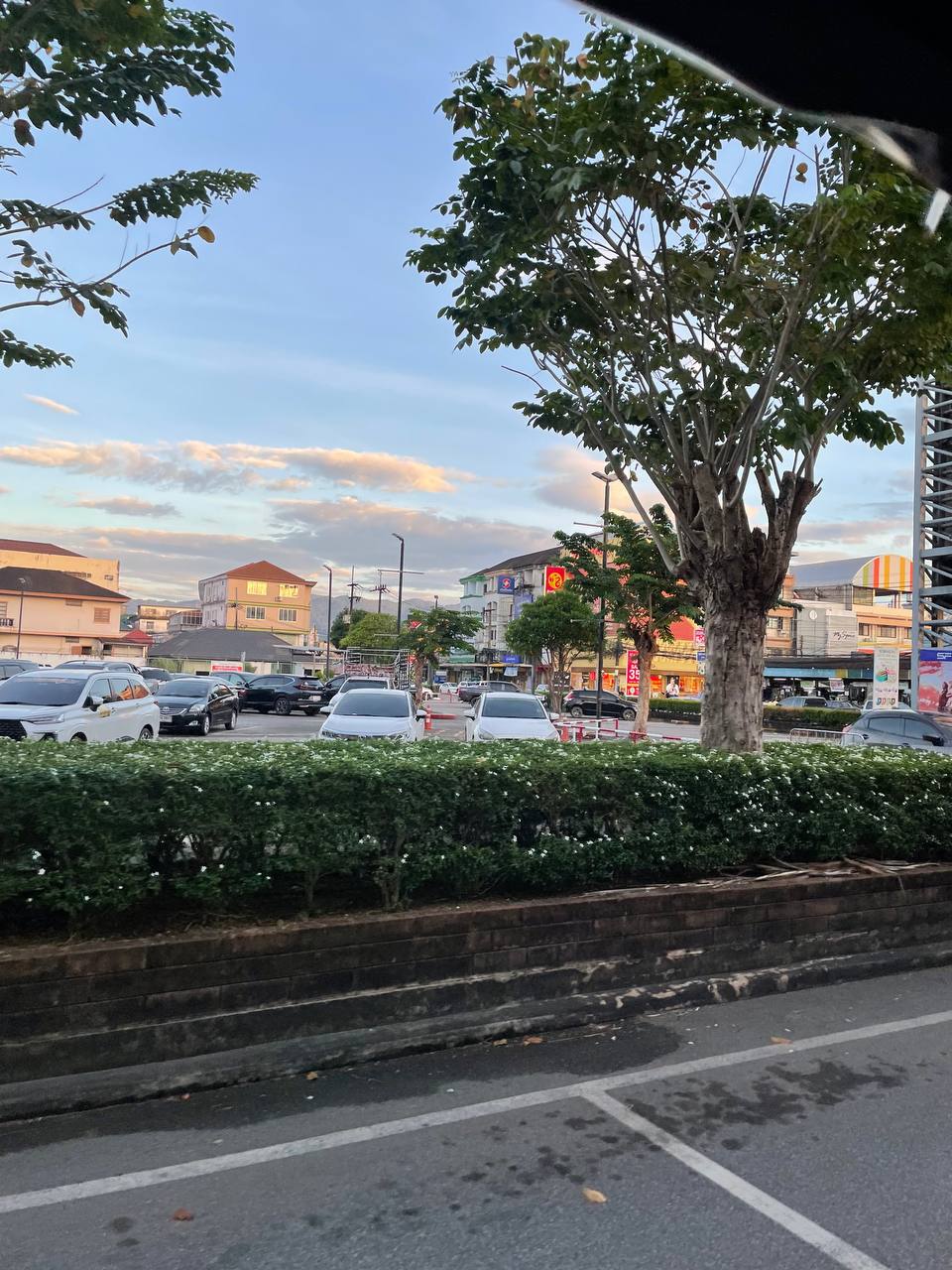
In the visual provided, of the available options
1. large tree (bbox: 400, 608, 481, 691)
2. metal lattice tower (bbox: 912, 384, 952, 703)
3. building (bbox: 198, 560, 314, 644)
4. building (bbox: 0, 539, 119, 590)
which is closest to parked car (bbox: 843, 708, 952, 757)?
metal lattice tower (bbox: 912, 384, 952, 703)

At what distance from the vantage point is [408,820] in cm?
501

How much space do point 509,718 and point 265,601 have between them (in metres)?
106

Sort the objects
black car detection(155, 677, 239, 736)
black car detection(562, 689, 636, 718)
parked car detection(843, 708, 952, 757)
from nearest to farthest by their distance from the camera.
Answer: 1. parked car detection(843, 708, 952, 757)
2. black car detection(155, 677, 239, 736)
3. black car detection(562, 689, 636, 718)

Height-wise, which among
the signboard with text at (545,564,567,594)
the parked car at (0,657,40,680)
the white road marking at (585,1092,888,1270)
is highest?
the signboard with text at (545,564,567,594)

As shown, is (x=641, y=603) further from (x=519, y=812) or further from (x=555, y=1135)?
(x=555, y=1135)

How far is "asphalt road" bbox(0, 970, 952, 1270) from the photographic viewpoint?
2855 mm

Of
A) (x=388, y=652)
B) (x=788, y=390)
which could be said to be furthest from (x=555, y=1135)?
(x=388, y=652)

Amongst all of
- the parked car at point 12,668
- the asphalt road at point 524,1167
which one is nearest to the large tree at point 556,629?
the parked car at point 12,668

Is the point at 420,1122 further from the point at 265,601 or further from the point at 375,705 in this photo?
the point at 265,601

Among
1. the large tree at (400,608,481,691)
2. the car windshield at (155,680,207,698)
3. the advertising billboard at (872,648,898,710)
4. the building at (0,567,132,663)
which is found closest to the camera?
the car windshield at (155,680,207,698)

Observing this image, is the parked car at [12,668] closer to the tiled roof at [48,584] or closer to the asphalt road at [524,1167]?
the asphalt road at [524,1167]

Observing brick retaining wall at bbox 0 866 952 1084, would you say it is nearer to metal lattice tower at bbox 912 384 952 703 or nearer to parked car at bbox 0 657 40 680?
metal lattice tower at bbox 912 384 952 703

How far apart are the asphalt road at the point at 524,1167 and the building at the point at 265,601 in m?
115

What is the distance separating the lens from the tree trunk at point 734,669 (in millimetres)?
8039
